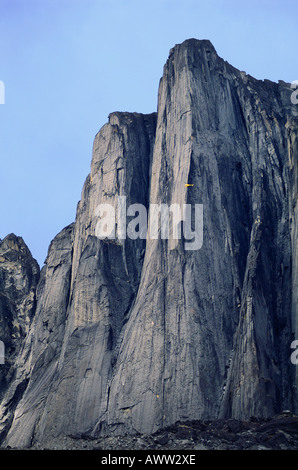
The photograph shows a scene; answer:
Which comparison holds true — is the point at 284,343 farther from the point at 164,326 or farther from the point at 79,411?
the point at 79,411

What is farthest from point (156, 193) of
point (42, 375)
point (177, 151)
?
point (42, 375)

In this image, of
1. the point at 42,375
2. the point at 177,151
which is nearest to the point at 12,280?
the point at 42,375

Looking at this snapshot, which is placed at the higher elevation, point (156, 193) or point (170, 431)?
point (156, 193)

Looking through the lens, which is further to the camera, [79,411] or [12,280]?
[12,280]

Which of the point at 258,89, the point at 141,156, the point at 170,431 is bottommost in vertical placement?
the point at 170,431

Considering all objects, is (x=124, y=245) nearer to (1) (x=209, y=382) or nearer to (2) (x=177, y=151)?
(2) (x=177, y=151)

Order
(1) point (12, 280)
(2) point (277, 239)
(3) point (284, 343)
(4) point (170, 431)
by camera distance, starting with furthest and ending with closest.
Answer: (1) point (12, 280) → (2) point (277, 239) → (3) point (284, 343) → (4) point (170, 431)

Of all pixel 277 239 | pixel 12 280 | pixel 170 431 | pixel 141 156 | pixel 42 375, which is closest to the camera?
pixel 170 431
